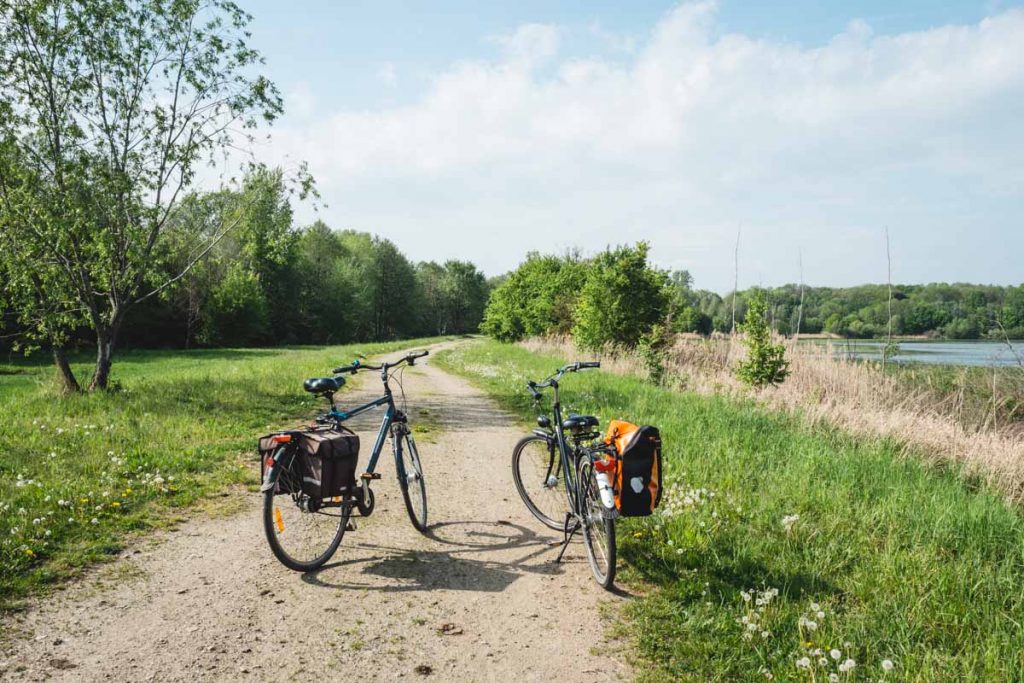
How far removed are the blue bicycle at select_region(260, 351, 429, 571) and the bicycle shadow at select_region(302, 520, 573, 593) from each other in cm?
22

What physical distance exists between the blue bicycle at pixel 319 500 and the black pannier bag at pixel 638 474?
2001 mm

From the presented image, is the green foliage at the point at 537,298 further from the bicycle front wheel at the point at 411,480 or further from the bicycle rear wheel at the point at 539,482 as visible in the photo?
the bicycle front wheel at the point at 411,480

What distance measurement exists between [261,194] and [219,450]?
7837mm

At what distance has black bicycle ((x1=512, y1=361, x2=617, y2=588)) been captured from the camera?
189 inches

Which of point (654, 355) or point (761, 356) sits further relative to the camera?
point (654, 355)

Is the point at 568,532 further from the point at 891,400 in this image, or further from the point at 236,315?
the point at 236,315

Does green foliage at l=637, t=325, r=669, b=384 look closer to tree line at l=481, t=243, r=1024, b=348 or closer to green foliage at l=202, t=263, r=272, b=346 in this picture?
tree line at l=481, t=243, r=1024, b=348

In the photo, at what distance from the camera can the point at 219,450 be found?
883cm

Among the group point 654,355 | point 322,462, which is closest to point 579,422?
point 322,462

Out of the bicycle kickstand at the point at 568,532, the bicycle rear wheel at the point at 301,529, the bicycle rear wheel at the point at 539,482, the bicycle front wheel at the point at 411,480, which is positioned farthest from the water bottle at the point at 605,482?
the bicycle rear wheel at the point at 301,529

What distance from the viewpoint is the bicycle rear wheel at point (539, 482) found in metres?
6.29

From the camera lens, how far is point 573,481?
219 inches

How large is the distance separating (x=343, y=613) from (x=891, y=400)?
12466 millimetres

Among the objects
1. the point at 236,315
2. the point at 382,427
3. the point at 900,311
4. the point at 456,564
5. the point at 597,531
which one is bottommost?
the point at 456,564
